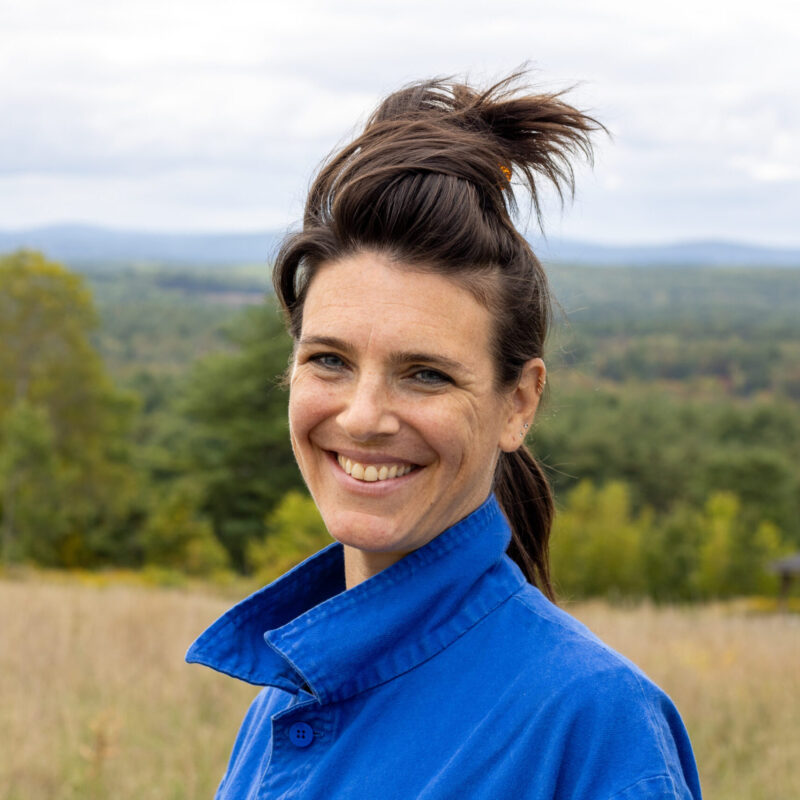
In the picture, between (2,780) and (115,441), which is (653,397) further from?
(2,780)

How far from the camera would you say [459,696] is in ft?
4.11

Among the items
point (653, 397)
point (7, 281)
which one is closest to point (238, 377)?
point (7, 281)

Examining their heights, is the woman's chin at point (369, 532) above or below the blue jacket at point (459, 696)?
above

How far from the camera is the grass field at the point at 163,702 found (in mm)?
4164

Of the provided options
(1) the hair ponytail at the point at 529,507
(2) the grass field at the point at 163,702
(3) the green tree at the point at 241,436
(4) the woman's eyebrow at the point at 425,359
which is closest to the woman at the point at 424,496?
(4) the woman's eyebrow at the point at 425,359

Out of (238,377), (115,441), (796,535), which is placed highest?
(238,377)

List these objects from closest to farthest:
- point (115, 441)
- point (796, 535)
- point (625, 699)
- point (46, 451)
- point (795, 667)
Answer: point (625, 699) → point (795, 667) → point (46, 451) → point (115, 441) → point (796, 535)

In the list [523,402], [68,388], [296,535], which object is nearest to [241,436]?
[68,388]

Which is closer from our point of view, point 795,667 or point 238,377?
point 795,667

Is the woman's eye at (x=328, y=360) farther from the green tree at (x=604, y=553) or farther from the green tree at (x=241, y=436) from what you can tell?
the green tree at (x=604, y=553)

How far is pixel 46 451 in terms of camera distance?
1093 inches

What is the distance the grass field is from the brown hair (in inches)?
123

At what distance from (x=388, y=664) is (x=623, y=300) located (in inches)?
7285

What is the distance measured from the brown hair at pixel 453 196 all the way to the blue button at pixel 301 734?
0.54 metres
